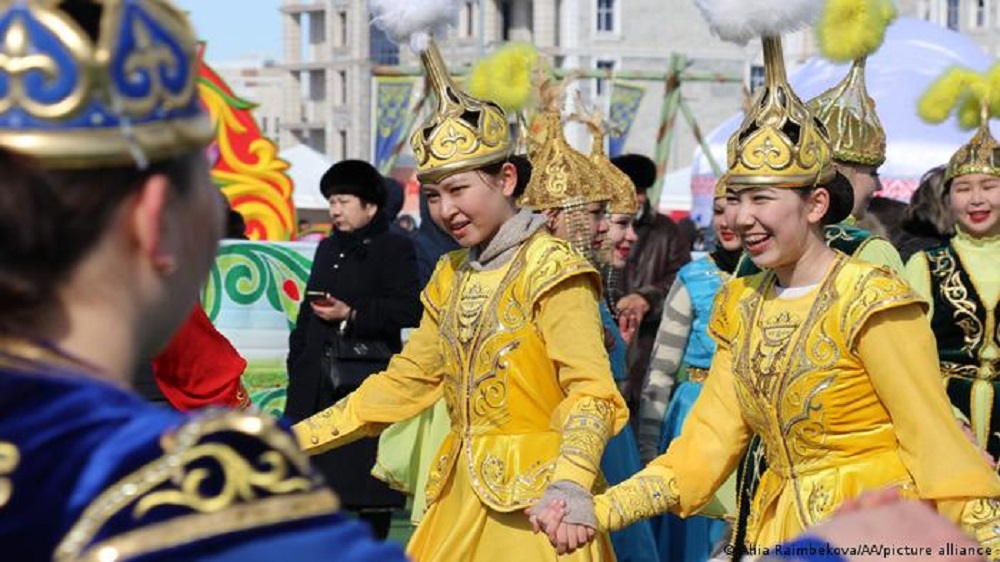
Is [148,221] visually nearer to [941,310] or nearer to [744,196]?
[744,196]

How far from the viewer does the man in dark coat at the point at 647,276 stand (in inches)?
382

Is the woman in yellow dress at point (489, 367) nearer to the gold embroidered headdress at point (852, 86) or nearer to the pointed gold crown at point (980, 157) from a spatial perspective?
the gold embroidered headdress at point (852, 86)

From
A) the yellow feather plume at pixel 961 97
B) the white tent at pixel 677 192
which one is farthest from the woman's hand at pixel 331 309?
the white tent at pixel 677 192

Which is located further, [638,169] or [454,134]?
[638,169]

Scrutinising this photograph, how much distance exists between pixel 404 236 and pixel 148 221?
702 centimetres

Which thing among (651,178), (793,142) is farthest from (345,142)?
(793,142)

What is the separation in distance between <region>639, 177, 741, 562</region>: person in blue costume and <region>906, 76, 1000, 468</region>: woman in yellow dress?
1088 millimetres

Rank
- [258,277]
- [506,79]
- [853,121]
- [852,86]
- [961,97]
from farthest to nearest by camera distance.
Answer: [258,277], [961,97], [506,79], [852,86], [853,121]

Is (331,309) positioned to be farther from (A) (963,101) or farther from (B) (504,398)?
(B) (504,398)

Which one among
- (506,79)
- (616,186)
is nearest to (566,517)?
(506,79)

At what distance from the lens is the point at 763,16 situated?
5.01m

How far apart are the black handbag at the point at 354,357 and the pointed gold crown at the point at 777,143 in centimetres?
341

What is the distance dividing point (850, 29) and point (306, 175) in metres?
21.5

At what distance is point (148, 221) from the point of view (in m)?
1.62
